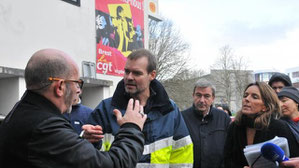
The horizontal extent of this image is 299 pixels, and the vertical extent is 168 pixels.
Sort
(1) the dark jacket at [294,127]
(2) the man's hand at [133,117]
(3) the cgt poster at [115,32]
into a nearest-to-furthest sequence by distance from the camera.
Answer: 1. (2) the man's hand at [133,117]
2. (1) the dark jacket at [294,127]
3. (3) the cgt poster at [115,32]

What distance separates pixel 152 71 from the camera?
3283mm

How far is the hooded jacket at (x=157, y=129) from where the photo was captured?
2.94 meters

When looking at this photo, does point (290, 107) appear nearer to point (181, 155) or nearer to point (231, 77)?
point (181, 155)

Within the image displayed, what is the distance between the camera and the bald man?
174 centimetres

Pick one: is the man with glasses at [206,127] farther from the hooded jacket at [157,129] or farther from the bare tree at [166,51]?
the bare tree at [166,51]

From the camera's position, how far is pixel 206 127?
451 cm

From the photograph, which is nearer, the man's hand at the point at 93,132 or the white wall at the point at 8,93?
the man's hand at the point at 93,132

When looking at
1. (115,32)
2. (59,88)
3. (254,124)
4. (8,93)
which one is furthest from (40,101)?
(115,32)

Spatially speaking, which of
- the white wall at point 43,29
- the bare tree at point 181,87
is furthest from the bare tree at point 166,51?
the white wall at point 43,29

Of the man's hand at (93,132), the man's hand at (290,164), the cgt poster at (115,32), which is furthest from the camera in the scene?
the cgt poster at (115,32)

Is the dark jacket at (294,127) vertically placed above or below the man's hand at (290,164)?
above

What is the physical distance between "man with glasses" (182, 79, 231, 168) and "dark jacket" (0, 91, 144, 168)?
258 centimetres

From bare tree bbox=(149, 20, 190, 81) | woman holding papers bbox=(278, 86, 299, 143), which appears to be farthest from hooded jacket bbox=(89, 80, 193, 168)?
bare tree bbox=(149, 20, 190, 81)

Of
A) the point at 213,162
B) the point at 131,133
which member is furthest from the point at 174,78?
the point at 131,133
